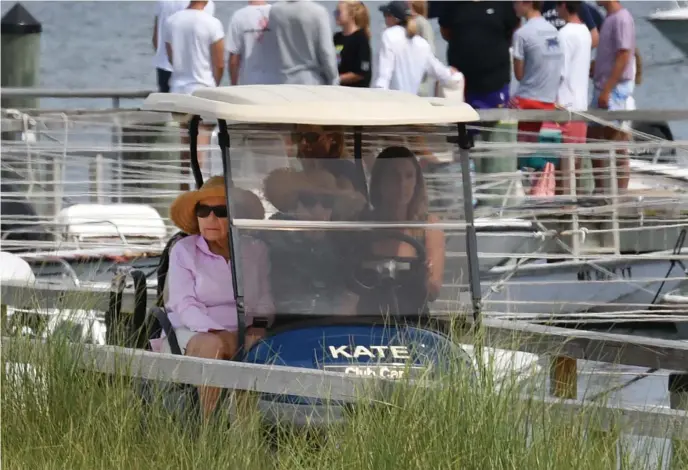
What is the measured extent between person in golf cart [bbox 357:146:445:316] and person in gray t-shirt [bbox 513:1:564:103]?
271 inches

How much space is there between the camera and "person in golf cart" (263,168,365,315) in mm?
5719

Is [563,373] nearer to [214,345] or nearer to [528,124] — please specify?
[214,345]

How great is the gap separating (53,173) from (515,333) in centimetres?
682

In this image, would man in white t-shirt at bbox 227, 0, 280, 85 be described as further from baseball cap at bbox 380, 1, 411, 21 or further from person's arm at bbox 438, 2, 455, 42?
person's arm at bbox 438, 2, 455, 42

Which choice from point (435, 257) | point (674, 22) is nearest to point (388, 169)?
point (435, 257)

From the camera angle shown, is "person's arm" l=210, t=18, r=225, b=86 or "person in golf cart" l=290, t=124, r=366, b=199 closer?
"person in golf cart" l=290, t=124, r=366, b=199

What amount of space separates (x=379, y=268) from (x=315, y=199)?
35 centimetres

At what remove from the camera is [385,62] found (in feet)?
40.9

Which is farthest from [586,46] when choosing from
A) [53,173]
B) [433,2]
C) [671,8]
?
[671,8]

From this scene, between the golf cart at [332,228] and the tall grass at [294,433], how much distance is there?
565 mm

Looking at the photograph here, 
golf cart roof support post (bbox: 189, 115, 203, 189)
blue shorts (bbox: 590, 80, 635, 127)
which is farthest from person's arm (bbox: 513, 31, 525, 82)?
golf cart roof support post (bbox: 189, 115, 203, 189)

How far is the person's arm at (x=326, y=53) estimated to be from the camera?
11.7m

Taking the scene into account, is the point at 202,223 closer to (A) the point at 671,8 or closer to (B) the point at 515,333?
(B) the point at 515,333

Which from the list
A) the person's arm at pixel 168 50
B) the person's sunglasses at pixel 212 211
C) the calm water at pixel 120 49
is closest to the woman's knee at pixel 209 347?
the person's sunglasses at pixel 212 211
